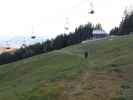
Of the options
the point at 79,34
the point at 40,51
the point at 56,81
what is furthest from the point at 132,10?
the point at 56,81

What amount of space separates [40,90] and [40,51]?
325ft

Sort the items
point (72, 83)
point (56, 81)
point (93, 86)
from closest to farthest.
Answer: point (93, 86)
point (72, 83)
point (56, 81)

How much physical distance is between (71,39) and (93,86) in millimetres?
110610

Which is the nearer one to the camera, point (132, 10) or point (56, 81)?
point (56, 81)

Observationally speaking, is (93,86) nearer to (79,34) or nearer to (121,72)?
(121,72)

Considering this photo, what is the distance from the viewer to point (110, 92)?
39.1 m

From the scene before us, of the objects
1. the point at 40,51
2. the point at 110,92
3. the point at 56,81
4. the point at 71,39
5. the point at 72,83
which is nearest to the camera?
the point at 110,92

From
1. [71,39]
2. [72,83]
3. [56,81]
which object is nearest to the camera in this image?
[72,83]

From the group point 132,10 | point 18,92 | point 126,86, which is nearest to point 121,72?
point 126,86

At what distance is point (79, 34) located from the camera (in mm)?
160125

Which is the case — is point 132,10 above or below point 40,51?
above

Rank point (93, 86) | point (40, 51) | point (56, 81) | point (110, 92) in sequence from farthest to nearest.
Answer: point (40, 51) < point (56, 81) < point (93, 86) < point (110, 92)

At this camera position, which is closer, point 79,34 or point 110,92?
point 110,92

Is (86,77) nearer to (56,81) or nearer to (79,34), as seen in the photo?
(56,81)
